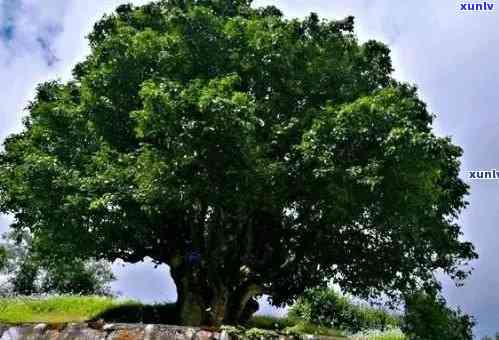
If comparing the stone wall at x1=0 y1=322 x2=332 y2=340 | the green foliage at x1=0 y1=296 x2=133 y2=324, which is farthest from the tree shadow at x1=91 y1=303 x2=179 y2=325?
the stone wall at x1=0 y1=322 x2=332 y2=340

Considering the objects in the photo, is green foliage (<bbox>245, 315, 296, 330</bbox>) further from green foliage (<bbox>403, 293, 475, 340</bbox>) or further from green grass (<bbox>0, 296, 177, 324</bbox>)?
green foliage (<bbox>403, 293, 475, 340</bbox>)

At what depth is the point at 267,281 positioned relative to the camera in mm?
29469

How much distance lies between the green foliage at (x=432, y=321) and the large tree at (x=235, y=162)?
1.45m

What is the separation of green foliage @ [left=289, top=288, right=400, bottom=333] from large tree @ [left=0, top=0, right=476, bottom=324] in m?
9.73

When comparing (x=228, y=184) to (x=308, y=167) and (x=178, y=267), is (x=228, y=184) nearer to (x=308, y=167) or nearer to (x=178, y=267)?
(x=308, y=167)

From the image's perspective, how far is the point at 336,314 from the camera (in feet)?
134

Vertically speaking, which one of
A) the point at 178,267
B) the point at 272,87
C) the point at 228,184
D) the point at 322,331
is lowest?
the point at 322,331

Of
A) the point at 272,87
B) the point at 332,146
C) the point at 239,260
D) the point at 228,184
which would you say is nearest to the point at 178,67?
the point at 272,87

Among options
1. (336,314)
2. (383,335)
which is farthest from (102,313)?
(383,335)

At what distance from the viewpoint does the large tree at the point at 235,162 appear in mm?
23656

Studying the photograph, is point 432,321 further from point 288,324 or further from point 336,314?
point 336,314

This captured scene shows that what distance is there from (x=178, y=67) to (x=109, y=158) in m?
5.06

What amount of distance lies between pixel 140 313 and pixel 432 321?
17007 millimetres

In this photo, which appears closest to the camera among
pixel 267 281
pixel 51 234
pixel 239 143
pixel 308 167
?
pixel 239 143
